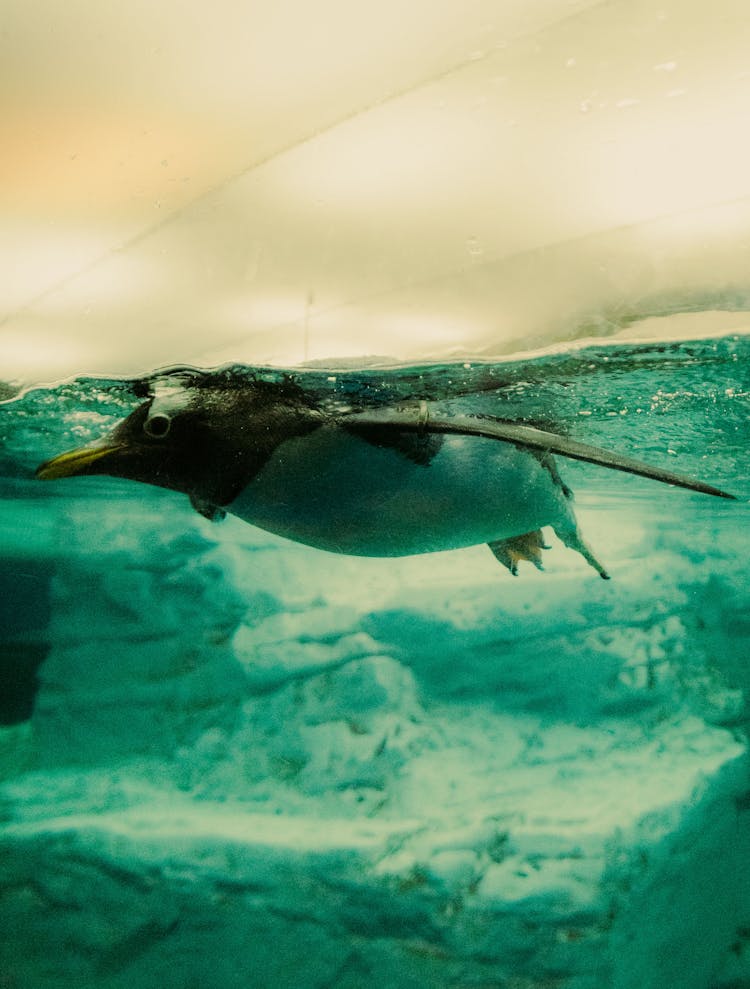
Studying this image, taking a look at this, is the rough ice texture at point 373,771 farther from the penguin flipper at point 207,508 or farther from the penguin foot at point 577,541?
the penguin flipper at point 207,508

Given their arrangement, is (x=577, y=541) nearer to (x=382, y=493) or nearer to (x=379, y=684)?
(x=382, y=493)

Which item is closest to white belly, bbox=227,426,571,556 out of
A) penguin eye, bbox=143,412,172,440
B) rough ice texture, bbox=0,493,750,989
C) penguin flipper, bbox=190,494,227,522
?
penguin flipper, bbox=190,494,227,522

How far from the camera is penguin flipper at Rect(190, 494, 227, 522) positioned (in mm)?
3146

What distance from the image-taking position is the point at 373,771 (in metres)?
7.47

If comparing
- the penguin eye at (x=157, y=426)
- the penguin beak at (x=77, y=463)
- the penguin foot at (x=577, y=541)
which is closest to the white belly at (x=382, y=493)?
the penguin eye at (x=157, y=426)

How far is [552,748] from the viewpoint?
813 centimetres

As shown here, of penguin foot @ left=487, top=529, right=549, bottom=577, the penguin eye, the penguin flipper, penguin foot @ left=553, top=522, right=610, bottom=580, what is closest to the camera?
the penguin eye

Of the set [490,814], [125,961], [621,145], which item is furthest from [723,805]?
[621,145]

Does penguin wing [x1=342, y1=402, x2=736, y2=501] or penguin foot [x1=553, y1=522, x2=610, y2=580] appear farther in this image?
penguin foot [x1=553, y1=522, x2=610, y2=580]

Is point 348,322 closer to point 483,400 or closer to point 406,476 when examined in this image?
point 406,476

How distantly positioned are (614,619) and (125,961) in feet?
24.0

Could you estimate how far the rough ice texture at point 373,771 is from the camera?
5.67 metres

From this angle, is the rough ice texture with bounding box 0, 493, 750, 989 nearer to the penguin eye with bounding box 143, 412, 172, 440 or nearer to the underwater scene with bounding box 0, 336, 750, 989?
the underwater scene with bounding box 0, 336, 750, 989

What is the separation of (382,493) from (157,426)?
1.15 metres
